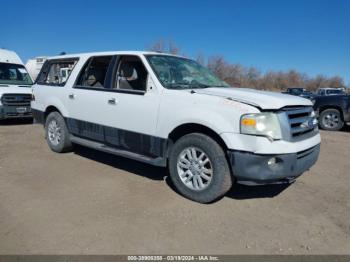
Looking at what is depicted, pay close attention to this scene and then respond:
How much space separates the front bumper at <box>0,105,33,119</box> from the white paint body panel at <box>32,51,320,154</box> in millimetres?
5473

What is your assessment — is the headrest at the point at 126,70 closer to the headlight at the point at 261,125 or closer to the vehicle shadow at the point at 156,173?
the vehicle shadow at the point at 156,173

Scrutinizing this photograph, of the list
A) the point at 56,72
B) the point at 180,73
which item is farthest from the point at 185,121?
the point at 56,72

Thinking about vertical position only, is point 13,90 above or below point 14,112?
above

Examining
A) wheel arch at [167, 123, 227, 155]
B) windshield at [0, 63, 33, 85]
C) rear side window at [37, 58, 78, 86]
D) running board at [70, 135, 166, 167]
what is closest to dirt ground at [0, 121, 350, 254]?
running board at [70, 135, 166, 167]

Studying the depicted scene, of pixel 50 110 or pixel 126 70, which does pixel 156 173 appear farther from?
pixel 50 110

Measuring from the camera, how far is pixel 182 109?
4090 mm

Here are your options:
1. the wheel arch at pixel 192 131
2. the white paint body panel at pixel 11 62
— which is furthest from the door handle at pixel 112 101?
the white paint body panel at pixel 11 62

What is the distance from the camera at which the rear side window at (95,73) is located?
5.36 m

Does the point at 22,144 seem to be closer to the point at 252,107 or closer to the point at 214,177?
the point at 214,177

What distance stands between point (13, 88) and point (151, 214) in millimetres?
8671

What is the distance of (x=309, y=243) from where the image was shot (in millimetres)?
3139

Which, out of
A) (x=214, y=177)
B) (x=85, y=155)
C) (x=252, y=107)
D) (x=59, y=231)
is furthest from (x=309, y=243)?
(x=85, y=155)

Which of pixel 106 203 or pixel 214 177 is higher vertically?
pixel 214 177

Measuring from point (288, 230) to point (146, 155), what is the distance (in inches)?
84.6
